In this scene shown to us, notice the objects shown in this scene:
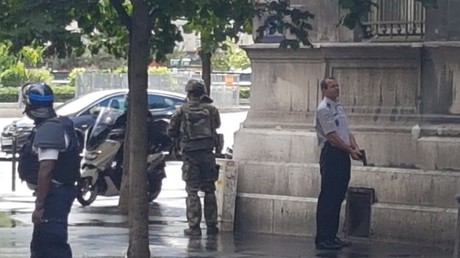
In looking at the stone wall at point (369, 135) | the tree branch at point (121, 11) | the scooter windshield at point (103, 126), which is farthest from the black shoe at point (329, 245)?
the scooter windshield at point (103, 126)

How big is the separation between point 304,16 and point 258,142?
150 inches

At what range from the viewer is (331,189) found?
45.5 feet

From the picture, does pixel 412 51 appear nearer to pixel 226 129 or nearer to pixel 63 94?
pixel 226 129

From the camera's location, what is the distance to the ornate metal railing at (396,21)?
47.5 feet

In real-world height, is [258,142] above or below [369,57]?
below

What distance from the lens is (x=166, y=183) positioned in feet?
81.5

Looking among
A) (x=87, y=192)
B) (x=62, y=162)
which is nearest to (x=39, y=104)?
(x=62, y=162)

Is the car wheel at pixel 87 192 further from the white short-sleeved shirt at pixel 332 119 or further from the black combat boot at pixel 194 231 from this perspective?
the white short-sleeved shirt at pixel 332 119

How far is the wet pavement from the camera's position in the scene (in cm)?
1345

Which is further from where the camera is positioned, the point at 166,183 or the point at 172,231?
the point at 166,183

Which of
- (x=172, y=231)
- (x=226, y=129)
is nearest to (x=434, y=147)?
(x=172, y=231)

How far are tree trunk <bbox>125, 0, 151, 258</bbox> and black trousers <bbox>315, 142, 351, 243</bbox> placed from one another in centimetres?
281

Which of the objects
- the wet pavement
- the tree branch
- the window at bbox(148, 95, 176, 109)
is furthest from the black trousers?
the window at bbox(148, 95, 176, 109)

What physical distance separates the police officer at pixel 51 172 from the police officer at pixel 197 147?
15.7ft
